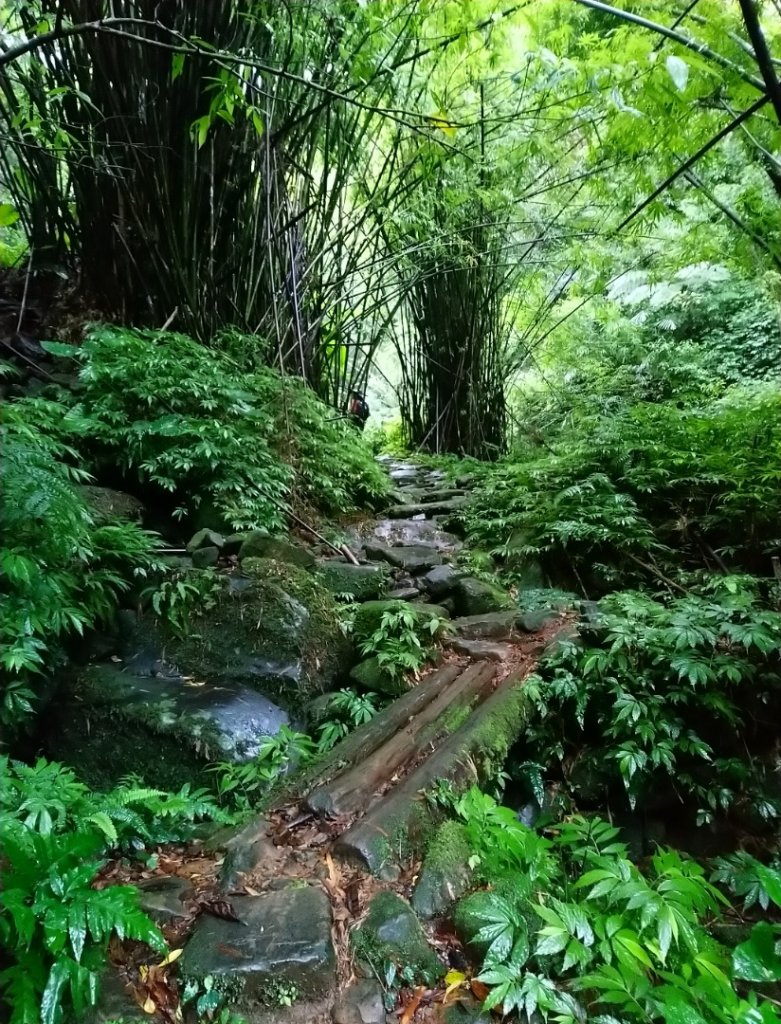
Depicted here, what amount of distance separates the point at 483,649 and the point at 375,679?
61 centimetres

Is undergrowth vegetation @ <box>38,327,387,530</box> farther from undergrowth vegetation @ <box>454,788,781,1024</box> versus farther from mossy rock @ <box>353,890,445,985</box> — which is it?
undergrowth vegetation @ <box>454,788,781,1024</box>

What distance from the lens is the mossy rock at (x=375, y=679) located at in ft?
9.00

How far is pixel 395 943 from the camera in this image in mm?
1556

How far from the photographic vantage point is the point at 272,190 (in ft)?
14.5

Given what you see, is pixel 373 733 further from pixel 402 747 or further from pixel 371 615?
pixel 371 615

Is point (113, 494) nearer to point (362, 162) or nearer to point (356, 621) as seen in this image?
point (356, 621)

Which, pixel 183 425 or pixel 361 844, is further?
pixel 183 425

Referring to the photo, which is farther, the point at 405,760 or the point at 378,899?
the point at 405,760

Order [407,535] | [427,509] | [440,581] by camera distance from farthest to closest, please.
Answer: [427,509]
[407,535]
[440,581]

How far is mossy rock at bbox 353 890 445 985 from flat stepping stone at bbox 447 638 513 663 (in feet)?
4.72

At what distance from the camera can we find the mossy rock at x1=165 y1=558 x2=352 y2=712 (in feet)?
8.93

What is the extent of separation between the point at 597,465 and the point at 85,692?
3454mm

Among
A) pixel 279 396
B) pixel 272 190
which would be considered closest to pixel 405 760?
pixel 279 396

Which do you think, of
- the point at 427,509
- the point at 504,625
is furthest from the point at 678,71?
the point at 427,509
